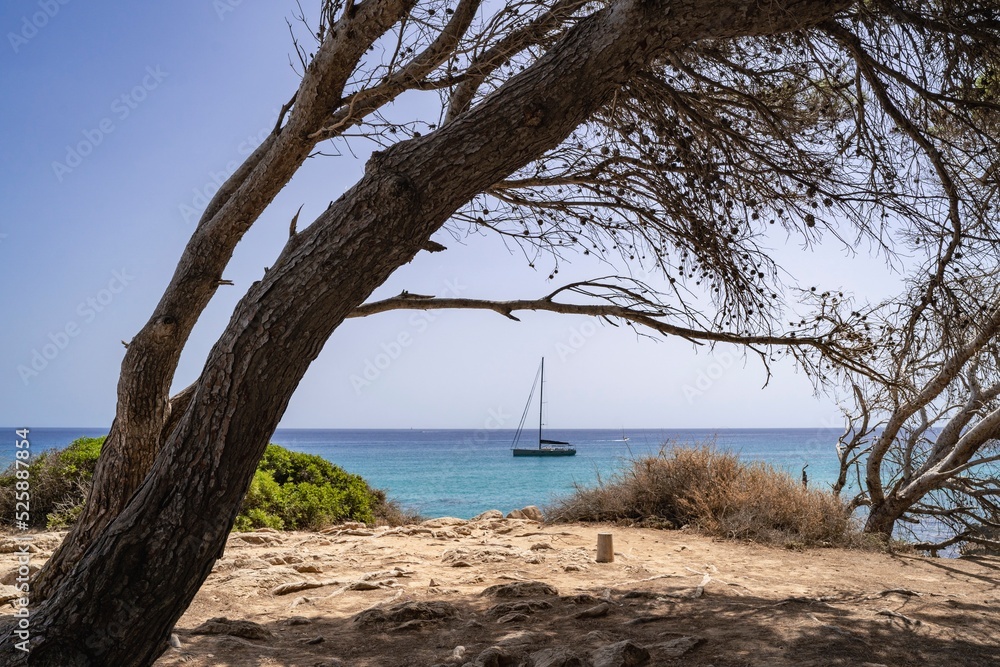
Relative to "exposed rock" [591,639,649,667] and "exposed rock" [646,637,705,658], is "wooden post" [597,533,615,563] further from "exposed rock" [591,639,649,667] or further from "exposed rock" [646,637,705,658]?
"exposed rock" [591,639,649,667]

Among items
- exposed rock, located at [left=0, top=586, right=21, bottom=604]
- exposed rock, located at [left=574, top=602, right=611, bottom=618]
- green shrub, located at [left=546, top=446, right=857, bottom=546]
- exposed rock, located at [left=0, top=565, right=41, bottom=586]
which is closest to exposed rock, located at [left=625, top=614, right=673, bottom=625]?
exposed rock, located at [left=574, top=602, right=611, bottom=618]

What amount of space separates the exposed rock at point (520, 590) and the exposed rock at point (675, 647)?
5.22 ft

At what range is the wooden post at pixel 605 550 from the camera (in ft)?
22.8

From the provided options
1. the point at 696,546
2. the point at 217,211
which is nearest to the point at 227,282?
the point at 217,211

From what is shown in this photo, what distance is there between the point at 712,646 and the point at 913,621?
5.03ft

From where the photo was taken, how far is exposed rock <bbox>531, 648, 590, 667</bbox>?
344 centimetres

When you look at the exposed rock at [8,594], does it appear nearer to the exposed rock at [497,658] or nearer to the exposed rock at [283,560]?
the exposed rock at [283,560]

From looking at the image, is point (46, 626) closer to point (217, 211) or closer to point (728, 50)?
point (217, 211)

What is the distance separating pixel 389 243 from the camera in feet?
10.4

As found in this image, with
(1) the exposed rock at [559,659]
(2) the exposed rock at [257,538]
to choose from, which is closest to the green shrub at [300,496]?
(2) the exposed rock at [257,538]

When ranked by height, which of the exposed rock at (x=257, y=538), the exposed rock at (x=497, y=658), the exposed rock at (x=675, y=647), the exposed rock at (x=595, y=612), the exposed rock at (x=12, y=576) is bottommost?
the exposed rock at (x=257, y=538)

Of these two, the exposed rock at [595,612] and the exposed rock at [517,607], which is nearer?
the exposed rock at [595,612]

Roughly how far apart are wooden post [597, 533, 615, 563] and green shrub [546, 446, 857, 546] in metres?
2.22

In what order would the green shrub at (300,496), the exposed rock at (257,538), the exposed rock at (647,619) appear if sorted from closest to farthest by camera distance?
the exposed rock at (647,619) < the exposed rock at (257,538) < the green shrub at (300,496)
